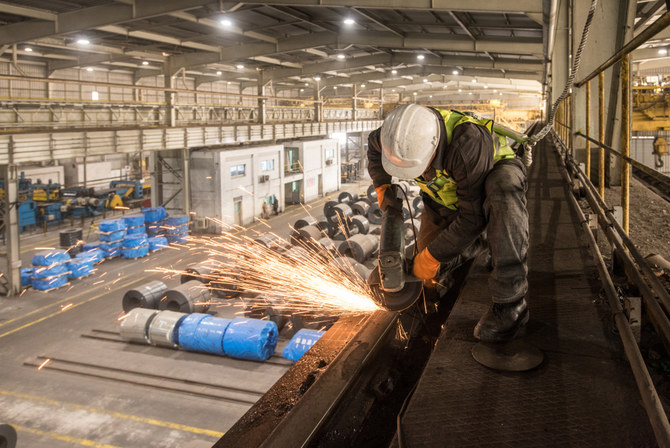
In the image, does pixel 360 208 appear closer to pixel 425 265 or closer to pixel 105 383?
pixel 105 383

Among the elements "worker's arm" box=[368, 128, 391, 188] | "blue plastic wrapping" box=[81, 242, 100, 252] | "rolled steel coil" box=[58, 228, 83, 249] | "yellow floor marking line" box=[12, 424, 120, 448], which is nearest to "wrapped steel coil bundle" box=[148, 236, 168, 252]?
"blue plastic wrapping" box=[81, 242, 100, 252]

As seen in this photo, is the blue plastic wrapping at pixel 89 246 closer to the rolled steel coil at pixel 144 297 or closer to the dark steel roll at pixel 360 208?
the rolled steel coil at pixel 144 297

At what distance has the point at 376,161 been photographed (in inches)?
118

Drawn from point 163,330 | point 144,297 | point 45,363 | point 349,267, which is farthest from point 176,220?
point 349,267

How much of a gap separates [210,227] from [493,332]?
16255 millimetres

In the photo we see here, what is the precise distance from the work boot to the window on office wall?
16391 mm

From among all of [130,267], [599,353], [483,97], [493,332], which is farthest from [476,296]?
[483,97]

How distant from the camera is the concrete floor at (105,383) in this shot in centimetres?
645

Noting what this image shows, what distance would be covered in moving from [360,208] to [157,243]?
665cm

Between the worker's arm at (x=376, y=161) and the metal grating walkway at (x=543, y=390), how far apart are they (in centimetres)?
80

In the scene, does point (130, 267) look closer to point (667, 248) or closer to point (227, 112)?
point (227, 112)

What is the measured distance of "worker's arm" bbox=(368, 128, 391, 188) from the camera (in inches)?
114

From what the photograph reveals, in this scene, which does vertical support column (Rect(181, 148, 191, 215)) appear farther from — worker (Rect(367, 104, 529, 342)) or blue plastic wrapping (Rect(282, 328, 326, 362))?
worker (Rect(367, 104, 529, 342))

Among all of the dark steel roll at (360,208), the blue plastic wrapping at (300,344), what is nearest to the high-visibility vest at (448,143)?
the blue plastic wrapping at (300,344)
